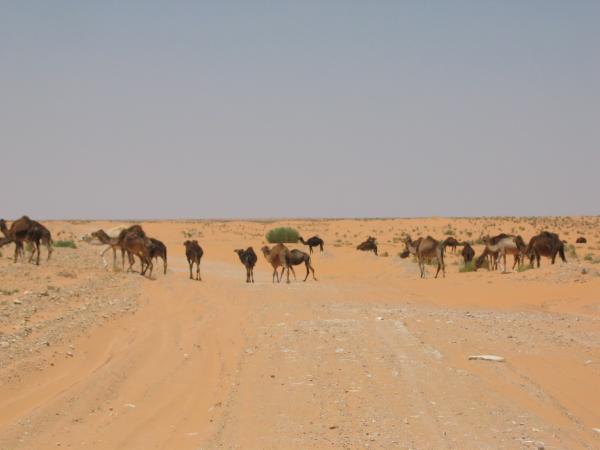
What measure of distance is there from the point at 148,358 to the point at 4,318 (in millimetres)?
4006

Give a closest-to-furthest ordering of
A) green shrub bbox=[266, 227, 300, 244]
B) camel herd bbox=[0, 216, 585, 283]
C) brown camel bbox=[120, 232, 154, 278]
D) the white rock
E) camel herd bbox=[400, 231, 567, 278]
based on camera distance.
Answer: the white rock
brown camel bbox=[120, 232, 154, 278]
camel herd bbox=[0, 216, 585, 283]
camel herd bbox=[400, 231, 567, 278]
green shrub bbox=[266, 227, 300, 244]

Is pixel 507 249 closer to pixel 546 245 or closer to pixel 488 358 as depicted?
pixel 546 245

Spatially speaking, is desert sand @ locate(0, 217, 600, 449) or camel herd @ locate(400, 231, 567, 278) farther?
camel herd @ locate(400, 231, 567, 278)

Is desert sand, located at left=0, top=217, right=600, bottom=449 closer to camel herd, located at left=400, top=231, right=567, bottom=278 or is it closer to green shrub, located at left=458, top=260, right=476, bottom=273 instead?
camel herd, located at left=400, top=231, right=567, bottom=278

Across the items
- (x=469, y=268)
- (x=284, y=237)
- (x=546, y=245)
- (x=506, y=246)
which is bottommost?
(x=469, y=268)

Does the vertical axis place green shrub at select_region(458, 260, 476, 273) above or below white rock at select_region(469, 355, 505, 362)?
above

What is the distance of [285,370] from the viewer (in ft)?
39.4

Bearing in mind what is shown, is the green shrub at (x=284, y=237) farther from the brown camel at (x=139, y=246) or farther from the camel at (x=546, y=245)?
the brown camel at (x=139, y=246)

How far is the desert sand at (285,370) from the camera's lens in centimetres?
917

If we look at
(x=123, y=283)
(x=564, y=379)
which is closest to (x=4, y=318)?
(x=123, y=283)

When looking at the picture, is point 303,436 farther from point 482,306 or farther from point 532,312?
point 482,306

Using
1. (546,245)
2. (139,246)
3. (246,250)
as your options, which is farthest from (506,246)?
(139,246)

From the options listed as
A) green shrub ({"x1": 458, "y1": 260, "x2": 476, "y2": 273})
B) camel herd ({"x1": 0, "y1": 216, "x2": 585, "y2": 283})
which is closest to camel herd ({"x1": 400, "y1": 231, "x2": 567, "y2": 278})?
camel herd ({"x1": 0, "y1": 216, "x2": 585, "y2": 283})

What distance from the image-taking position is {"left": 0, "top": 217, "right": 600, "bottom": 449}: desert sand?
917 cm
